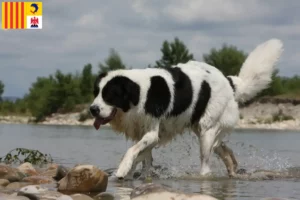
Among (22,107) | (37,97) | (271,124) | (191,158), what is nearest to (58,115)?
(37,97)

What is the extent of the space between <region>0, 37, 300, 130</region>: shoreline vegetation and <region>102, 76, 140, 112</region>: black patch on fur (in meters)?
42.5

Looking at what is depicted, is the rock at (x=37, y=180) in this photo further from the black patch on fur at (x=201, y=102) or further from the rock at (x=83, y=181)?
the black patch on fur at (x=201, y=102)

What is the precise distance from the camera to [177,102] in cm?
1001

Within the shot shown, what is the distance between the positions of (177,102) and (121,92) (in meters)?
0.95

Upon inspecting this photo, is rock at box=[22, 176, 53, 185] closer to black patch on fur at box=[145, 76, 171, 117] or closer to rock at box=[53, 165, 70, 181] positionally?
rock at box=[53, 165, 70, 181]

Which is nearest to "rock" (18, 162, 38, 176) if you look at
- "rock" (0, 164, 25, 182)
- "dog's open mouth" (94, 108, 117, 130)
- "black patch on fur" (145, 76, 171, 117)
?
"rock" (0, 164, 25, 182)

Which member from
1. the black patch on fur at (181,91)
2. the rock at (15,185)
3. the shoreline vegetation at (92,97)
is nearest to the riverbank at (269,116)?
the shoreline vegetation at (92,97)

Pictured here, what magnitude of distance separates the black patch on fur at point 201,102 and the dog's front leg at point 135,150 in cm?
92

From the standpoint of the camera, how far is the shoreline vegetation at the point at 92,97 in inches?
2143

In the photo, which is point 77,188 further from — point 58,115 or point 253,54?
point 58,115

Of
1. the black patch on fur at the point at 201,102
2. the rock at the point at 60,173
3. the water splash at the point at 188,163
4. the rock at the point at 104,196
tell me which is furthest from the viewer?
the water splash at the point at 188,163

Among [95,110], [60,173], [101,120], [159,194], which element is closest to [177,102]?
[101,120]

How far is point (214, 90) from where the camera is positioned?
10.6 metres

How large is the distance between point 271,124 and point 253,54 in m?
40.8
